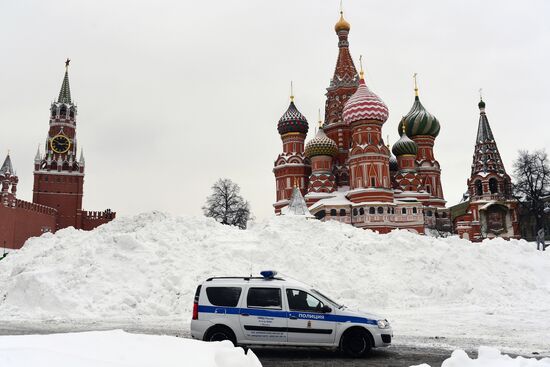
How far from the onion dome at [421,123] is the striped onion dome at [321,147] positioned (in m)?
10.4

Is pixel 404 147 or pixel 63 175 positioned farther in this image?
pixel 63 175

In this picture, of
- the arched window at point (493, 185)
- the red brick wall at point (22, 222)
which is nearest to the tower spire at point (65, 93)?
the red brick wall at point (22, 222)

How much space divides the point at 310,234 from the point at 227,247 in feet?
14.3

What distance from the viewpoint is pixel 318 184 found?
1944 inches

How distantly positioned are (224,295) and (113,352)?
4773 millimetres

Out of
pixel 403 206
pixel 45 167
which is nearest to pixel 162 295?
pixel 403 206

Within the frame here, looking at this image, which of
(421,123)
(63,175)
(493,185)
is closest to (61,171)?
(63,175)

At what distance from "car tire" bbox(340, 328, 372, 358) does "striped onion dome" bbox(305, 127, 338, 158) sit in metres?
41.9

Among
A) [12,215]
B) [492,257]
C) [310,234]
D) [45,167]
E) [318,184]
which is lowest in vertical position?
[492,257]

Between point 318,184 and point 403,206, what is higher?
point 318,184

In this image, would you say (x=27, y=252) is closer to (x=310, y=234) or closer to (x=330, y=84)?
(x=310, y=234)

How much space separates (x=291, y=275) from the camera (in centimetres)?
1772

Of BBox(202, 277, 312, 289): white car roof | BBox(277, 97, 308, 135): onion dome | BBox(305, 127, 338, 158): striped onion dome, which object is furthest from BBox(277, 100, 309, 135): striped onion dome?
BBox(202, 277, 312, 289): white car roof

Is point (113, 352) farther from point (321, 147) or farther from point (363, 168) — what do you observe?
point (321, 147)
